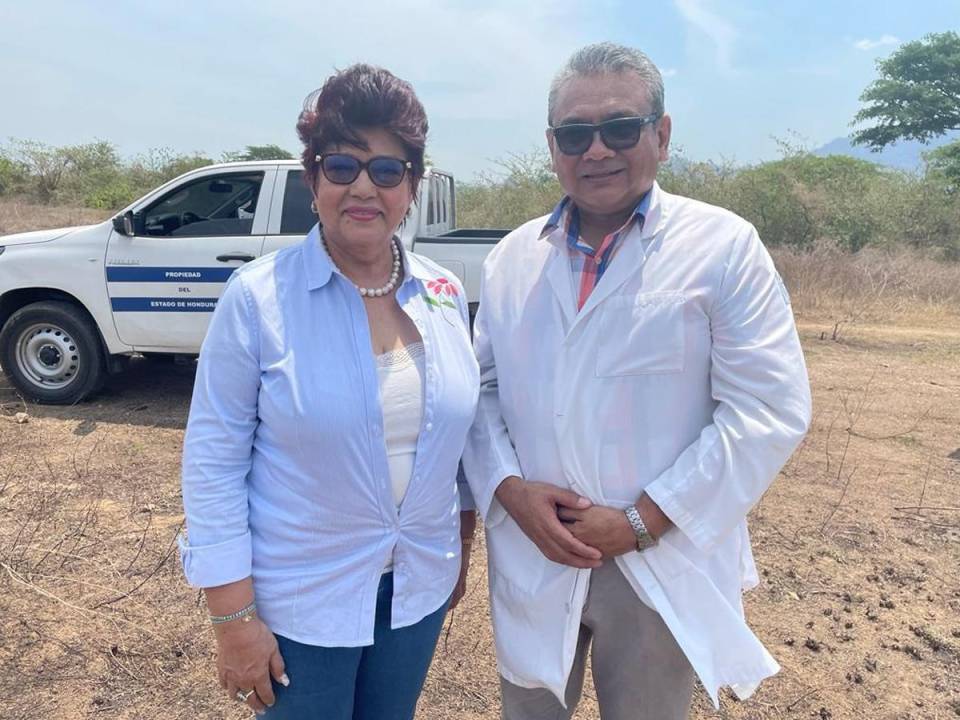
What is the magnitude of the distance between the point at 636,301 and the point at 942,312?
1196 centimetres

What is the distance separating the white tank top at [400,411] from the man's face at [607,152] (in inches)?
23.1

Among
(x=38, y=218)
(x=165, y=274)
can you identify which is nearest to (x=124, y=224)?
(x=165, y=274)

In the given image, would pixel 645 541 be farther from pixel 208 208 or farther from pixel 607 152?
pixel 208 208

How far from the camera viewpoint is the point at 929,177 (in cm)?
1912

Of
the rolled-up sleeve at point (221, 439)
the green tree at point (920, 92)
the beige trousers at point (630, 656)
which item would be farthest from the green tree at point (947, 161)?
the rolled-up sleeve at point (221, 439)

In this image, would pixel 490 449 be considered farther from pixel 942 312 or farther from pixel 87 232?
pixel 942 312

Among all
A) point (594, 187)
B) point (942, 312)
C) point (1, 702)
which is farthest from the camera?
point (942, 312)

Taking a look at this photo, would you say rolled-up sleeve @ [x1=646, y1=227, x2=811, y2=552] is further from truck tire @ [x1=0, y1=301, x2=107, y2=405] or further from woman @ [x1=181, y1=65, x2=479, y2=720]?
truck tire @ [x1=0, y1=301, x2=107, y2=405]

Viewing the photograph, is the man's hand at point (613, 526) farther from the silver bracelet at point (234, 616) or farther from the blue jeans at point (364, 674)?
the silver bracelet at point (234, 616)

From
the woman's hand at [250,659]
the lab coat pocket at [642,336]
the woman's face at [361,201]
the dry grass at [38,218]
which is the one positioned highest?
the woman's face at [361,201]

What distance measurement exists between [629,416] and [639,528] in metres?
0.25

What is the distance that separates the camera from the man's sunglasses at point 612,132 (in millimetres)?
1686

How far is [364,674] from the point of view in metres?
1.73

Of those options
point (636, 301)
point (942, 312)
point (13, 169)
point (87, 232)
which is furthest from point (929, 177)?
point (13, 169)
